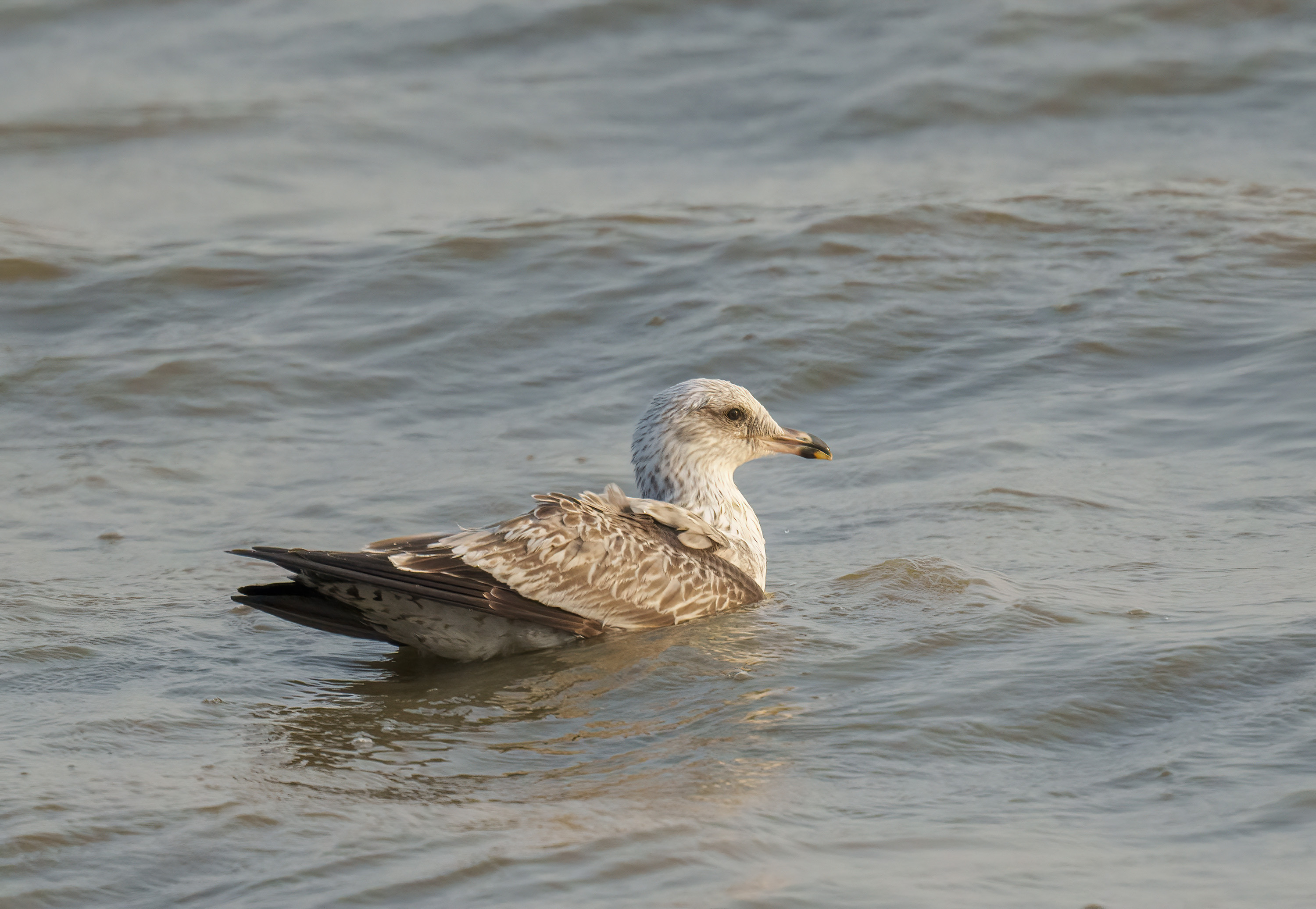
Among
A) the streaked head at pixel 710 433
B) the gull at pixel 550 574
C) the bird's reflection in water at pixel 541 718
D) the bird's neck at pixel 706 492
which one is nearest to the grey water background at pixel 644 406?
the bird's reflection in water at pixel 541 718

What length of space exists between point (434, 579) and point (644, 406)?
3.60 meters

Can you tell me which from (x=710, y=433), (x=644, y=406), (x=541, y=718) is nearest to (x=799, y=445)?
(x=710, y=433)

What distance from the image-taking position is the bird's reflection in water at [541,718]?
4.48 metres

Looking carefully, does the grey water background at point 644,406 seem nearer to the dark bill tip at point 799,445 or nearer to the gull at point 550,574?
the gull at point 550,574

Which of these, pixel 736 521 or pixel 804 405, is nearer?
pixel 736 521

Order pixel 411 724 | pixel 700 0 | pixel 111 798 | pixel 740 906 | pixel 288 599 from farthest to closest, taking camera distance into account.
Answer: pixel 700 0, pixel 288 599, pixel 411 724, pixel 111 798, pixel 740 906

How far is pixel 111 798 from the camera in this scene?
432 cm

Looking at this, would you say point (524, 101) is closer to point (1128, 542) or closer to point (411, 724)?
point (1128, 542)

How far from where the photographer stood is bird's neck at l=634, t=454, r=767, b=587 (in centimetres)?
642

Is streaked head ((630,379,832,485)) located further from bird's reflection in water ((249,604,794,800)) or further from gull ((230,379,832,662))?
bird's reflection in water ((249,604,794,800))

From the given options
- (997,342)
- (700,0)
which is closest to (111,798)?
(997,342)

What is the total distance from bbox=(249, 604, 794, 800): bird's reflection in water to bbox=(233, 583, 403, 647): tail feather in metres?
0.19

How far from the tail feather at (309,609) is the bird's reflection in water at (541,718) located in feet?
0.62

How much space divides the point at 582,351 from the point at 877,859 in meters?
6.18
